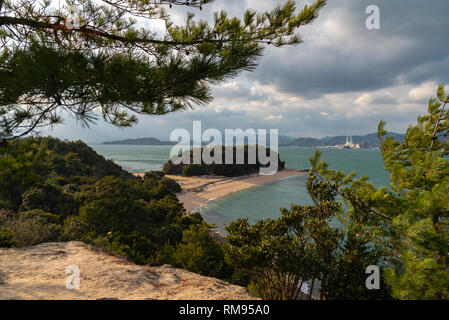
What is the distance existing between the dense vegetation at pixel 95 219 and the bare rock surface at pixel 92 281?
129cm

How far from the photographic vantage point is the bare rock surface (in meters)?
3.17

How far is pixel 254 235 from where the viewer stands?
404cm

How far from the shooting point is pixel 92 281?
363 cm

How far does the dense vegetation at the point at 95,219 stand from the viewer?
306cm

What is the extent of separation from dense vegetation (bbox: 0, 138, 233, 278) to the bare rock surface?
4.25 ft

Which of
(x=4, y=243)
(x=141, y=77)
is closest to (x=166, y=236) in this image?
(x=4, y=243)

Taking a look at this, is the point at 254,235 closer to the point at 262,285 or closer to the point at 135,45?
the point at 262,285

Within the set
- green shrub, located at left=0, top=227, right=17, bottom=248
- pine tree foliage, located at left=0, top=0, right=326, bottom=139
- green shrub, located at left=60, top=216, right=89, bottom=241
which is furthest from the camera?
green shrub, located at left=60, top=216, right=89, bottom=241

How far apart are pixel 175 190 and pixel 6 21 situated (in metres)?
30.9

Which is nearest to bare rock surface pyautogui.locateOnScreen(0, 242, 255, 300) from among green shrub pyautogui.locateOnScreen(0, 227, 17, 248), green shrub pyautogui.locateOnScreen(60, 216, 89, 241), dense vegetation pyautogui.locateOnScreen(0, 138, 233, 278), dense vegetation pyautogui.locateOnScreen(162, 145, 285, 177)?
green shrub pyautogui.locateOnScreen(0, 227, 17, 248)

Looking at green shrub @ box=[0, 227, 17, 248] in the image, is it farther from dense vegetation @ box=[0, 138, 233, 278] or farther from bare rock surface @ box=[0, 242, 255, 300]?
bare rock surface @ box=[0, 242, 255, 300]

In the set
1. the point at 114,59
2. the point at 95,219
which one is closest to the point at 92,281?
the point at 114,59

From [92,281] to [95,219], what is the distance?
22.4ft
